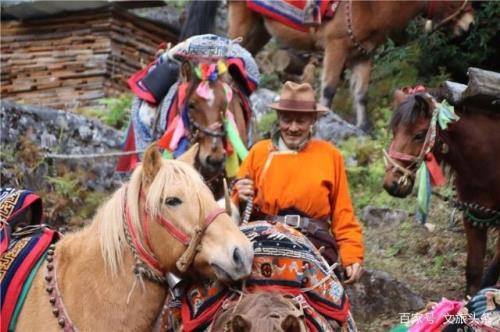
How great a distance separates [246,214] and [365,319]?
7.58 feet

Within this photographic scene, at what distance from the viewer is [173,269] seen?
3793 mm

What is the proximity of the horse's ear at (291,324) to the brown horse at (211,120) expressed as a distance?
3.14 meters

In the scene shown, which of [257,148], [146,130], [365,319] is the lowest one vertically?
[365,319]

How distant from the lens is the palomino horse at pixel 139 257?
12.2ft

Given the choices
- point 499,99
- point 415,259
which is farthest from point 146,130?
point 499,99

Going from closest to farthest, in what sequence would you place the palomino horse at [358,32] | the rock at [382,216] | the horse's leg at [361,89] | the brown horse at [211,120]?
the brown horse at [211,120]
the rock at [382,216]
the palomino horse at [358,32]
the horse's leg at [361,89]

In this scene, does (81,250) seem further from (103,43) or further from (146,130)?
(103,43)

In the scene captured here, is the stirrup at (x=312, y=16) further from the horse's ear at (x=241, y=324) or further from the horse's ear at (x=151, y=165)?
the horse's ear at (x=241, y=324)

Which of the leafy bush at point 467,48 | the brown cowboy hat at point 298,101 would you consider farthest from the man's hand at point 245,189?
the leafy bush at point 467,48

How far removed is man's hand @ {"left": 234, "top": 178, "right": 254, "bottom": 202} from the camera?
4.80 m

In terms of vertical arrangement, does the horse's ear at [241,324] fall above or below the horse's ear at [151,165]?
below

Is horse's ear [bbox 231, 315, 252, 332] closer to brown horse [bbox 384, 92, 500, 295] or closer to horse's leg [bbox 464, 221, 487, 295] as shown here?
brown horse [bbox 384, 92, 500, 295]

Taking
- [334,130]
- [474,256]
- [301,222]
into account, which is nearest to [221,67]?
[474,256]

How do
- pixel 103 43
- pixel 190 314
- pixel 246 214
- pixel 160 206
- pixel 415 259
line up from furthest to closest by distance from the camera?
pixel 103 43, pixel 415 259, pixel 246 214, pixel 190 314, pixel 160 206
